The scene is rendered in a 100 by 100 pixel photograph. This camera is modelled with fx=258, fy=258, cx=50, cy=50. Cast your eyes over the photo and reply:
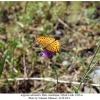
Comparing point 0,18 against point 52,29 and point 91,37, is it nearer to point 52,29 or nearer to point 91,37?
point 52,29

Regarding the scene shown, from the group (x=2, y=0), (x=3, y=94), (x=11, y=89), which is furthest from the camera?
(x=2, y=0)

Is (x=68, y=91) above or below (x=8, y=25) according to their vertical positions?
below

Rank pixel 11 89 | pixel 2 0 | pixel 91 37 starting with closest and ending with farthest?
pixel 11 89
pixel 91 37
pixel 2 0

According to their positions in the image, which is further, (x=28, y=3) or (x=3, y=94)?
(x=28, y=3)

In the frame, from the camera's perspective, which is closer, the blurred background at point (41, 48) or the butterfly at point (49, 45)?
the butterfly at point (49, 45)

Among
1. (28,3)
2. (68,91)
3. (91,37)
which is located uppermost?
(28,3)

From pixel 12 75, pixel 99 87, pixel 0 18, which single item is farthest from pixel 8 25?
pixel 99 87

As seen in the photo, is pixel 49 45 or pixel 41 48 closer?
pixel 49 45

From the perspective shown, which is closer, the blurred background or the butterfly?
the butterfly
